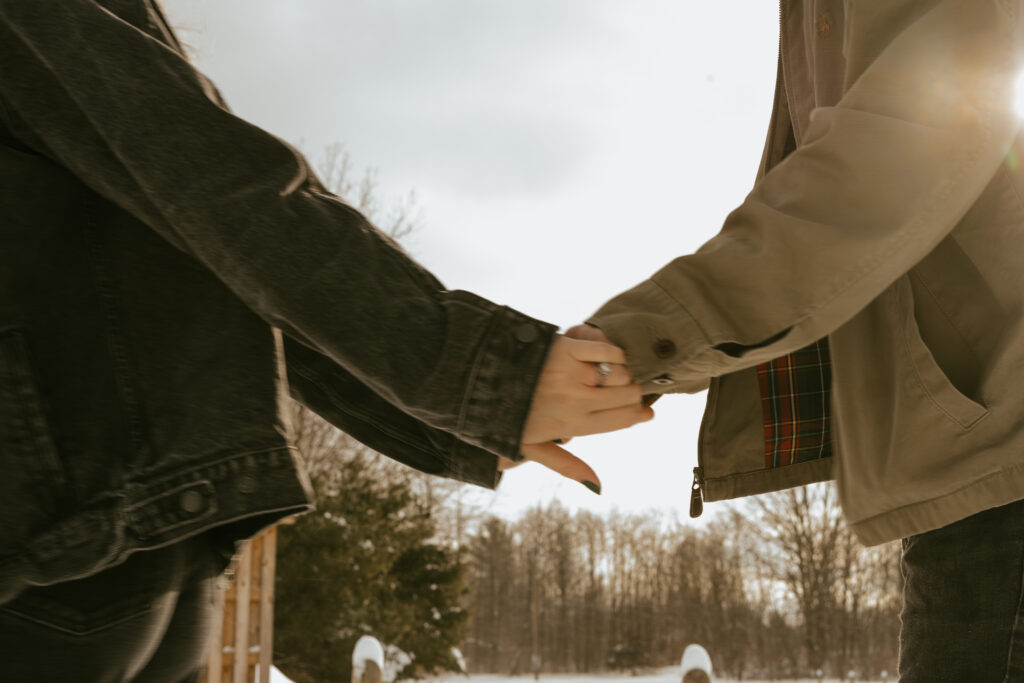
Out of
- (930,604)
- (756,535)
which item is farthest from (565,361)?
(756,535)

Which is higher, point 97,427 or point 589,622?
point 97,427

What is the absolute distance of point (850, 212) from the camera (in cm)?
105

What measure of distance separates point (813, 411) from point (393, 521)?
14758mm

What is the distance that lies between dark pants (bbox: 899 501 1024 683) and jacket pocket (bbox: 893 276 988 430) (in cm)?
13

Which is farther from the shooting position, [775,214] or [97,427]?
[775,214]

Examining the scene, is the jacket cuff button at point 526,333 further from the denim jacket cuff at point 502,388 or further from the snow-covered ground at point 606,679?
the snow-covered ground at point 606,679

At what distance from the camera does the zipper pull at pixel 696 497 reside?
1352 mm

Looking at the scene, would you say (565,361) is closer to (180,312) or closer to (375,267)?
(375,267)

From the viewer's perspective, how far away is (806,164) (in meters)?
1.10

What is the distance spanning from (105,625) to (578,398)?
0.59 m

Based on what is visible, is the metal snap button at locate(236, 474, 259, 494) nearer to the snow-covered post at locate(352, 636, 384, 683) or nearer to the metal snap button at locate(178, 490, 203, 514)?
the metal snap button at locate(178, 490, 203, 514)

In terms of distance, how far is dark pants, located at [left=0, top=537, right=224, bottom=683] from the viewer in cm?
86

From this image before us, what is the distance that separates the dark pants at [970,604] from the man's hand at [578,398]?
18.6 inches

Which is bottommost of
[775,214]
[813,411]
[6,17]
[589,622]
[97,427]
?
[589,622]
